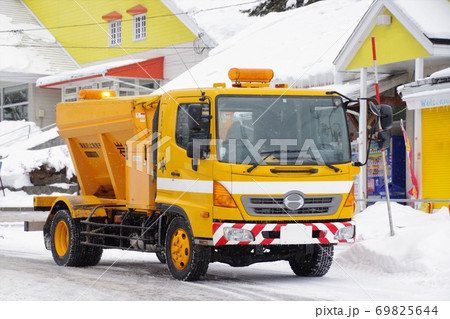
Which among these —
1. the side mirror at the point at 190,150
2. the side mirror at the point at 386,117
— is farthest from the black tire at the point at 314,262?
the side mirror at the point at 190,150

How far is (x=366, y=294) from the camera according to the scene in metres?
11.0

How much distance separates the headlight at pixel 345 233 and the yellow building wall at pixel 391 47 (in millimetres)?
9612

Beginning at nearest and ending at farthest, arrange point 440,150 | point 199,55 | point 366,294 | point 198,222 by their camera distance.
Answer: point 366,294 < point 198,222 < point 440,150 < point 199,55

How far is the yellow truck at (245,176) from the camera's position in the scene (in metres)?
11.8

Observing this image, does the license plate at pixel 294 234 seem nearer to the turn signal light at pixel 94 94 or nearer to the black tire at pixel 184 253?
the black tire at pixel 184 253

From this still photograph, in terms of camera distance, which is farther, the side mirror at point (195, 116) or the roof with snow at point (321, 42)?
the roof with snow at point (321, 42)

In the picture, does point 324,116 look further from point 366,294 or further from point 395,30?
point 395,30

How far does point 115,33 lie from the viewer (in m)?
43.3

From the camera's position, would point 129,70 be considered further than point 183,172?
Yes

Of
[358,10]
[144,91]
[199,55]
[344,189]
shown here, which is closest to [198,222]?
[344,189]

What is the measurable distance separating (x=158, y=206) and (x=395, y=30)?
11.1m

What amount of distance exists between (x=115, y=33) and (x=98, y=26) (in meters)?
1.19

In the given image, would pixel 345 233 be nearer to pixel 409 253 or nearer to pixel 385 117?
A: pixel 409 253

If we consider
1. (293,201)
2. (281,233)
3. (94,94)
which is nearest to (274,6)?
(94,94)
